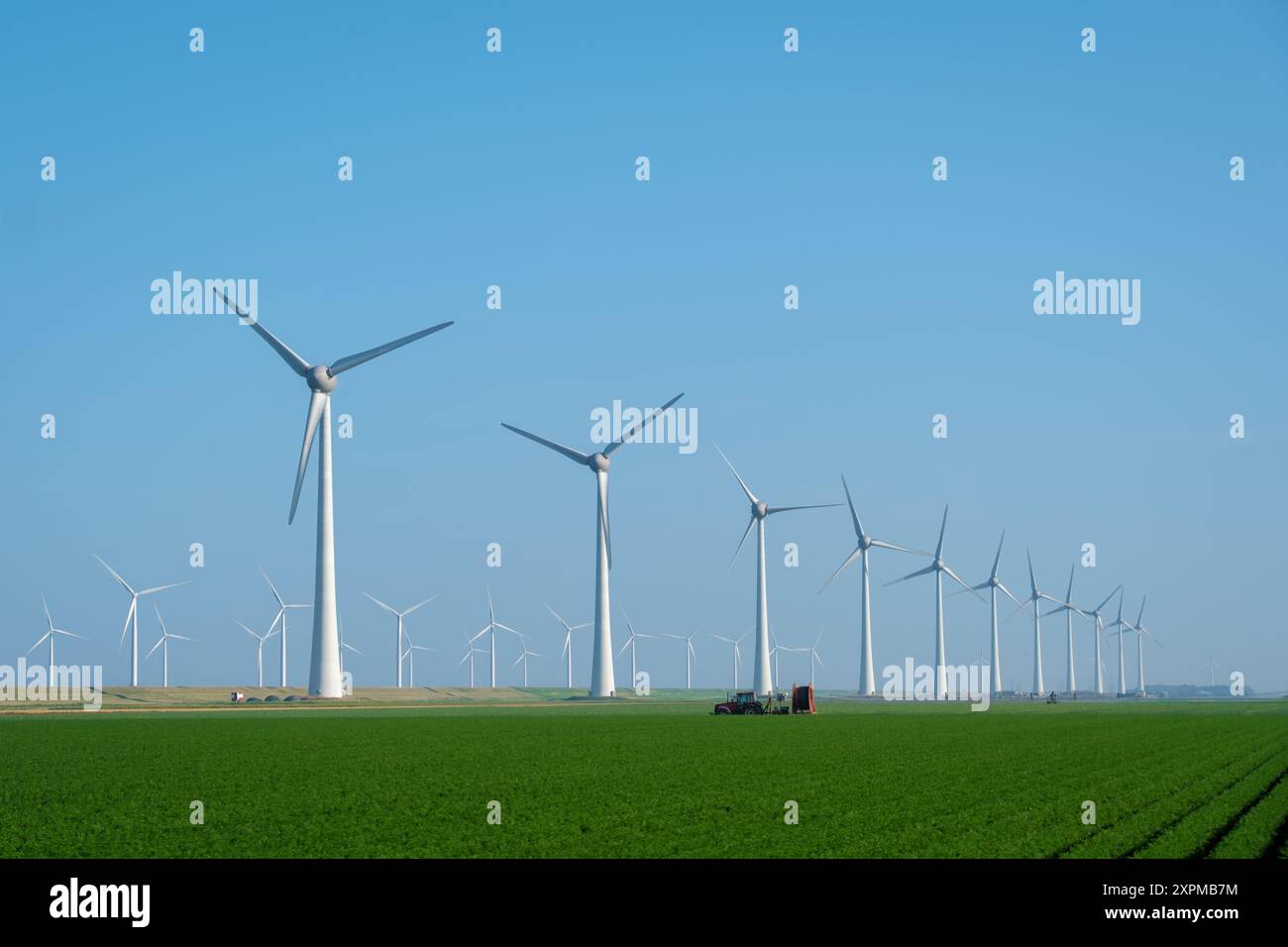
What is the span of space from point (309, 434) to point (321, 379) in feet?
17.2

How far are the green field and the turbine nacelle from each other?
46.0m

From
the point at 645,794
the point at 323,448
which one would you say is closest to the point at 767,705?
the point at 323,448

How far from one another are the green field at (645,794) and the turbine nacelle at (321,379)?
46.0 m

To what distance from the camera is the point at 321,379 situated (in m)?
120

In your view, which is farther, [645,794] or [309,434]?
[309,434]

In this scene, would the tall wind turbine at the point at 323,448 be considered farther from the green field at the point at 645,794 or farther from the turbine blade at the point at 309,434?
the green field at the point at 645,794

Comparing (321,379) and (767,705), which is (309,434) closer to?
(321,379)

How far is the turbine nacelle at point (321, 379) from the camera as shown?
120m

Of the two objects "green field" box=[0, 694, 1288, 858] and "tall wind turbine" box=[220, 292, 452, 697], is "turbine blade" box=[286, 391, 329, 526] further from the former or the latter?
"green field" box=[0, 694, 1288, 858]

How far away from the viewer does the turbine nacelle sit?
395 ft

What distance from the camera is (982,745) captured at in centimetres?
6662

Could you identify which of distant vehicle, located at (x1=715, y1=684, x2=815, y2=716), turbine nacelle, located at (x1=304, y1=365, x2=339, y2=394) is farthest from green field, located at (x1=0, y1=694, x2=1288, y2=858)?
turbine nacelle, located at (x1=304, y1=365, x2=339, y2=394)

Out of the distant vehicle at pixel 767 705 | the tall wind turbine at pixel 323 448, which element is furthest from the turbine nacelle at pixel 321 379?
the distant vehicle at pixel 767 705
